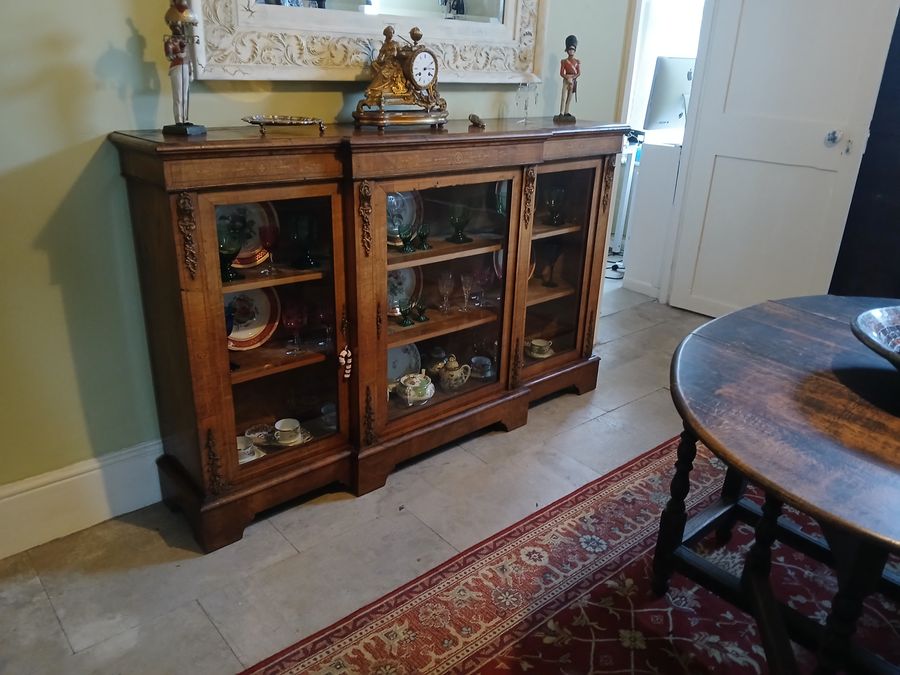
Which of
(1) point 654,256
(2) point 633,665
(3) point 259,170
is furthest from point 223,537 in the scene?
(1) point 654,256

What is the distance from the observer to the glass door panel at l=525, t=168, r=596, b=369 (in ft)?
8.28

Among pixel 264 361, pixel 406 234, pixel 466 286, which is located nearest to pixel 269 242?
pixel 264 361

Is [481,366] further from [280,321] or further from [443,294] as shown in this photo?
[280,321]

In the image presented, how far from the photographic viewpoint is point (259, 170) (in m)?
1.64

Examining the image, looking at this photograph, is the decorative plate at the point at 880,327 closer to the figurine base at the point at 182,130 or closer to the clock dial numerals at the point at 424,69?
the clock dial numerals at the point at 424,69

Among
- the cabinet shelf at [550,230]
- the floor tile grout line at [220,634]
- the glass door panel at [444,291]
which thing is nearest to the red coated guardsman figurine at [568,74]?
the cabinet shelf at [550,230]

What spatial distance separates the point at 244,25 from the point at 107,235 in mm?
675

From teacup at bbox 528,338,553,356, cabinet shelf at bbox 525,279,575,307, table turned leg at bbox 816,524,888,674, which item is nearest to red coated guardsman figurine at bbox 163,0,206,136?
cabinet shelf at bbox 525,279,575,307

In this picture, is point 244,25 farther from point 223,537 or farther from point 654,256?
point 654,256

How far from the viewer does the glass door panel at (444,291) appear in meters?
2.13

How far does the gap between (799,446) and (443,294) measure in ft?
4.69

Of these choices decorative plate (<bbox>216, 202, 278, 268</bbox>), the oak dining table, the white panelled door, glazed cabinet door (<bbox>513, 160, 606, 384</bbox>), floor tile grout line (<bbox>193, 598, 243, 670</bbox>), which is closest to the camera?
the oak dining table

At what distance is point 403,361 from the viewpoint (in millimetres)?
2303

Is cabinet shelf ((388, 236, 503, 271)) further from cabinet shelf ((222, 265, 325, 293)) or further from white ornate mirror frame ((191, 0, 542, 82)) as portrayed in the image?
white ornate mirror frame ((191, 0, 542, 82))
